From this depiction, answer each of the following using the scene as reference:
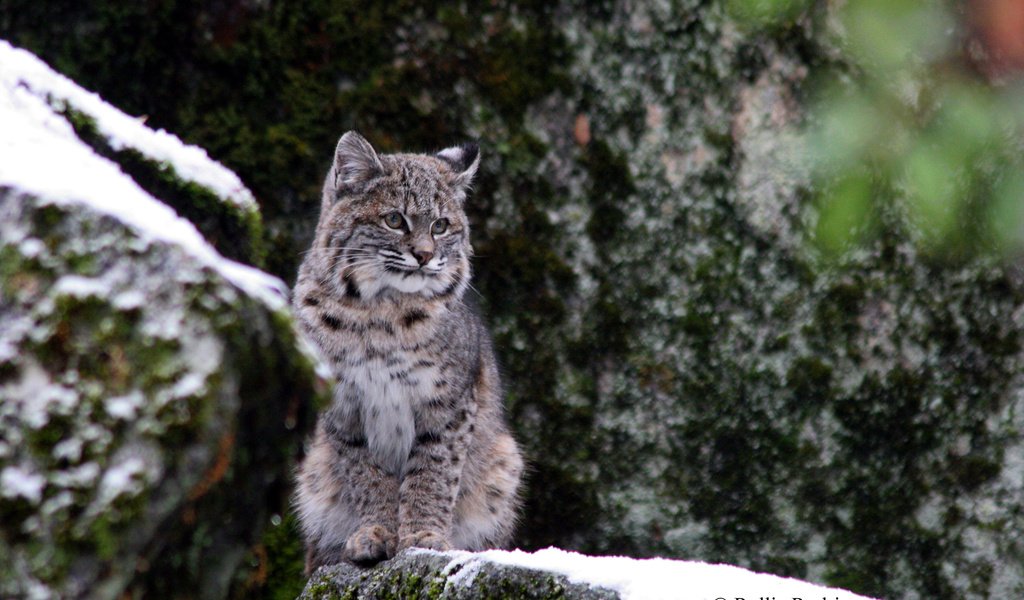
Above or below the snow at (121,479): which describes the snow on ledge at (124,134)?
above

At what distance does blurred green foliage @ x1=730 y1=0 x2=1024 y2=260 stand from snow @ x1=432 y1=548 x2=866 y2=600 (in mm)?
2217

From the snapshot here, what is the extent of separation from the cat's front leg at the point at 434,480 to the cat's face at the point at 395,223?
610 mm


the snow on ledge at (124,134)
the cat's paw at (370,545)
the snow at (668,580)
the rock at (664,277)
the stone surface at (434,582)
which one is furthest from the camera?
the rock at (664,277)

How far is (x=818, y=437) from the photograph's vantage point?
4871mm

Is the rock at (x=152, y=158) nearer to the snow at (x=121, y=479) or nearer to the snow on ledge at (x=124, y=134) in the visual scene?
the snow on ledge at (x=124, y=134)

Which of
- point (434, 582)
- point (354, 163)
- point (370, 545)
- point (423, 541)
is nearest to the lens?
point (434, 582)

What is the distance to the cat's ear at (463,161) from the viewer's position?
4.71 meters

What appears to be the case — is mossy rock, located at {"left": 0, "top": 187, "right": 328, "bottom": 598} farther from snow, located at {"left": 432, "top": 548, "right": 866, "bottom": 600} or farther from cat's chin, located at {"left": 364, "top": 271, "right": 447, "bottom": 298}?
cat's chin, located at {"left": 364, "top": 271, "right": 447, "bottom": 298}

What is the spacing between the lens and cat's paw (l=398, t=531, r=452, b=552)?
14.3 ft

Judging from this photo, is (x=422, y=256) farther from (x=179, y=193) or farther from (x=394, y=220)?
(x=179, y=193)

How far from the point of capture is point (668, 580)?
2812 mm

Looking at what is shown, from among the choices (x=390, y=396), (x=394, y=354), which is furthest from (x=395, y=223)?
(x=390, y=396)

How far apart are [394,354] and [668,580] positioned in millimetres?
1969

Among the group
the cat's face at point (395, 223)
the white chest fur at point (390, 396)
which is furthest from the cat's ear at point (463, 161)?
the white chest fur at point (390, 396)
